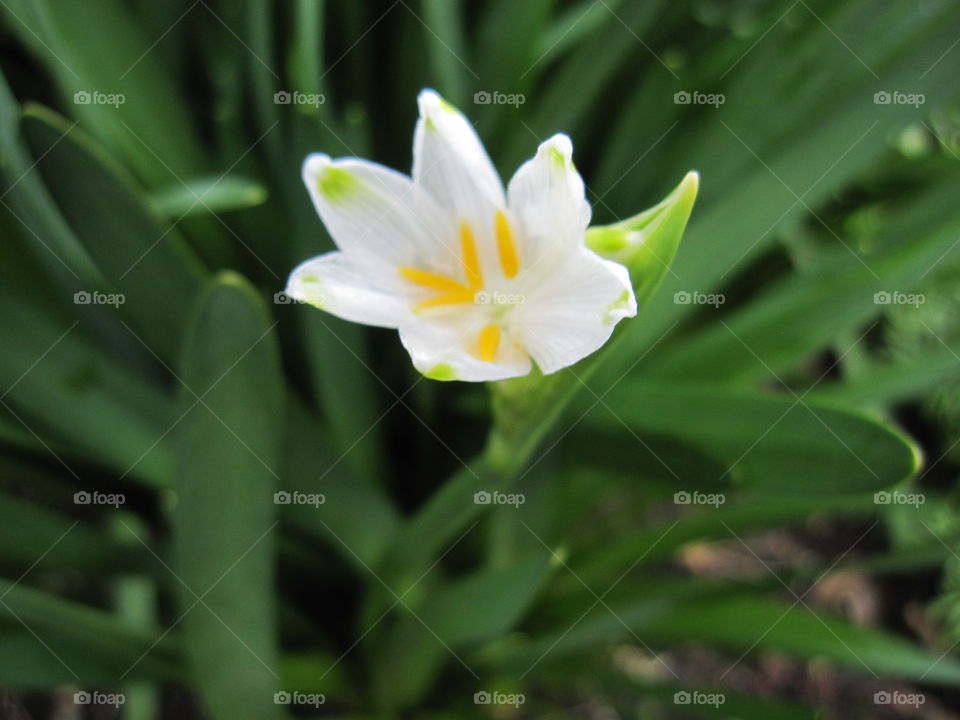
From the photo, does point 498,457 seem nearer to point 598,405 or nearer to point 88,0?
point 598,405

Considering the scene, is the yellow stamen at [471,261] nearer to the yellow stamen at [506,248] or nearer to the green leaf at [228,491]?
the yellow stamen at [506,248]

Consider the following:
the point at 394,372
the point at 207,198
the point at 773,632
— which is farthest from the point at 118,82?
the point at 773,632

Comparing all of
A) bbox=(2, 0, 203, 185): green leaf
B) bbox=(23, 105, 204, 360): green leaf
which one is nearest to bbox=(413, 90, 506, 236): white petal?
bbox=(23, 105, 204, 360): green leaf

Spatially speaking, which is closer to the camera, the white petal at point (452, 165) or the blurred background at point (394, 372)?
the white petal at point (452, 165)

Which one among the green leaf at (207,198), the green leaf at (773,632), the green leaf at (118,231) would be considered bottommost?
the green leaf at (773,632)

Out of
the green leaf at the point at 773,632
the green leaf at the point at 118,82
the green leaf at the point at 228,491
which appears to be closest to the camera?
the green leaf at the point at 228,491

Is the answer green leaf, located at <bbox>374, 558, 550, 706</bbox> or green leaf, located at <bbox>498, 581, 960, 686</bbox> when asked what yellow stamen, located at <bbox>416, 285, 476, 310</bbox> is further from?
green leaf, located at <bbox>498, 581, 960, 686</bbox>

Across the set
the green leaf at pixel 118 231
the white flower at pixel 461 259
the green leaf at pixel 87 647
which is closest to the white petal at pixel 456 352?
the white flower at pixel 461 259
